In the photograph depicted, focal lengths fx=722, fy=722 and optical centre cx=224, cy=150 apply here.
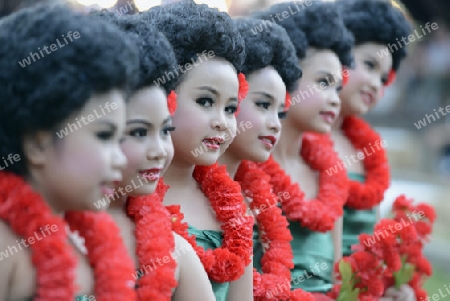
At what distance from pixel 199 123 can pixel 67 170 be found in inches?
27.0

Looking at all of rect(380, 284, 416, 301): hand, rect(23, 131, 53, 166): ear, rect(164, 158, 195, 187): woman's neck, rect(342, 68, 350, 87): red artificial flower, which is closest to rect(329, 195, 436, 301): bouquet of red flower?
rect(380, 284, 416, 301): hand

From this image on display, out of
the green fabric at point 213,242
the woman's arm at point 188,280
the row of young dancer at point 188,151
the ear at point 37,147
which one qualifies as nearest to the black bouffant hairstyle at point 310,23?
the row of young dancer at point 188,151

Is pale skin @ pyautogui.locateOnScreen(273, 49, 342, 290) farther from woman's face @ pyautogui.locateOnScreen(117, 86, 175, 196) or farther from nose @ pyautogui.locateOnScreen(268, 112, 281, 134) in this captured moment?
woman's face @ pyautogui.locateOnScreen(117, 86, 175, 196)

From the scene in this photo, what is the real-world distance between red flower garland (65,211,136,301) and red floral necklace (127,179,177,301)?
2.9 inches

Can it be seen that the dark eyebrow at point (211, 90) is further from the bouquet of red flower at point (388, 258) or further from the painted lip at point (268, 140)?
the bouquet of red flower at point (388, 258)

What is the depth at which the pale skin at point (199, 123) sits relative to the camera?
230 centimetres

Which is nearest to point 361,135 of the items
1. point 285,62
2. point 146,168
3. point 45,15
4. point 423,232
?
point 423,232

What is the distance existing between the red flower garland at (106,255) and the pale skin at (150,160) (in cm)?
14

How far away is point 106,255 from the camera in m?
1.82

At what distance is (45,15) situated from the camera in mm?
1721

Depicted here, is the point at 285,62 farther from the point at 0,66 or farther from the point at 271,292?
the point at 0,66

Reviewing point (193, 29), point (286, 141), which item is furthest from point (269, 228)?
point (193, 29)

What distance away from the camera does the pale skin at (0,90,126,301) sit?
65.3 inches

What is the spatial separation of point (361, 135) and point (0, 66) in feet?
8.50
